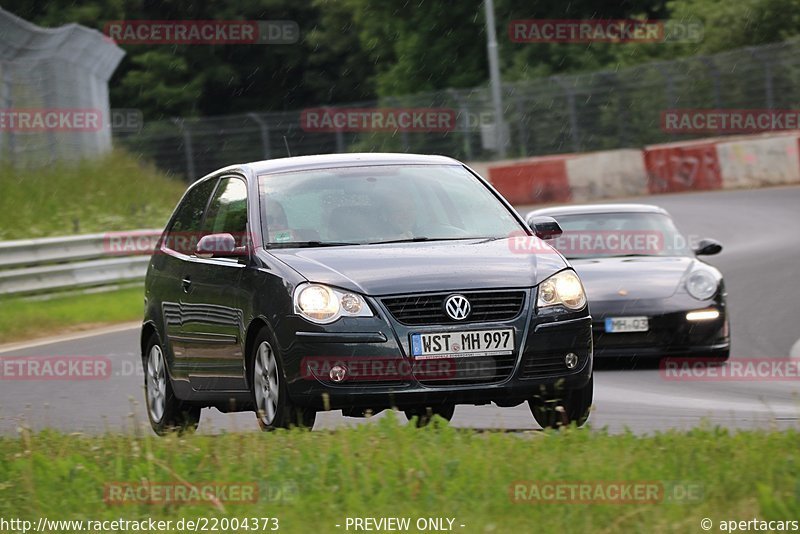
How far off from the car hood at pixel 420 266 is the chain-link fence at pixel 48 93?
69.3 feet

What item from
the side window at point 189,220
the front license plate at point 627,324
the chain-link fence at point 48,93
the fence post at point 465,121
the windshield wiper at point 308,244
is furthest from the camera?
the fence post at point 465,121

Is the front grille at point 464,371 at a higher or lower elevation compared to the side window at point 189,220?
lower

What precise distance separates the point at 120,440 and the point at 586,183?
26720 mm

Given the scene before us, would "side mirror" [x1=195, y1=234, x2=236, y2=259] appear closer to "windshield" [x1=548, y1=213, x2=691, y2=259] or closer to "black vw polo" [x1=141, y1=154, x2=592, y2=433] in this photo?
"black vw polo" [x1=141, y1=154, x2=592, y2=433]

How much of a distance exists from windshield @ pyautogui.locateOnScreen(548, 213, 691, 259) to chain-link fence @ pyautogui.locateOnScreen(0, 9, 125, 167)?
54.1ft

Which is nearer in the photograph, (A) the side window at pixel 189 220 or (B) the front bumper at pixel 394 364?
(B) the front bumper at pixel 394 364

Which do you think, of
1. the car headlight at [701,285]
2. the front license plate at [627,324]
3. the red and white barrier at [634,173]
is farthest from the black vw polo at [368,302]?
the red and white barrier at [634,173]

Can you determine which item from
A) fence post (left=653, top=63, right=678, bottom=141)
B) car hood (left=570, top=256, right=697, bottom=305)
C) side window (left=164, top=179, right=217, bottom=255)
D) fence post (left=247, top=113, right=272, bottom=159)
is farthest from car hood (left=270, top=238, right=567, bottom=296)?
fence post (left=247, top=113, right=272, bottom=159)

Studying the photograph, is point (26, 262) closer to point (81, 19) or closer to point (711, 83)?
point (711, 83)

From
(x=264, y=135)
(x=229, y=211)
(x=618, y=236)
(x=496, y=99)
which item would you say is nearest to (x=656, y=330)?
(x=618, y=236)

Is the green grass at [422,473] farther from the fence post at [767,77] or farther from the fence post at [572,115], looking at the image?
the fence post at [572,115]

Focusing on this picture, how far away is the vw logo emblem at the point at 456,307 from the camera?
8398 mm

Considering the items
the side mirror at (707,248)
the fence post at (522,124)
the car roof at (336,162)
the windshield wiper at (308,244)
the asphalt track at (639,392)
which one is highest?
the fence post at (522,124)

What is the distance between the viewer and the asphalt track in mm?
9922
